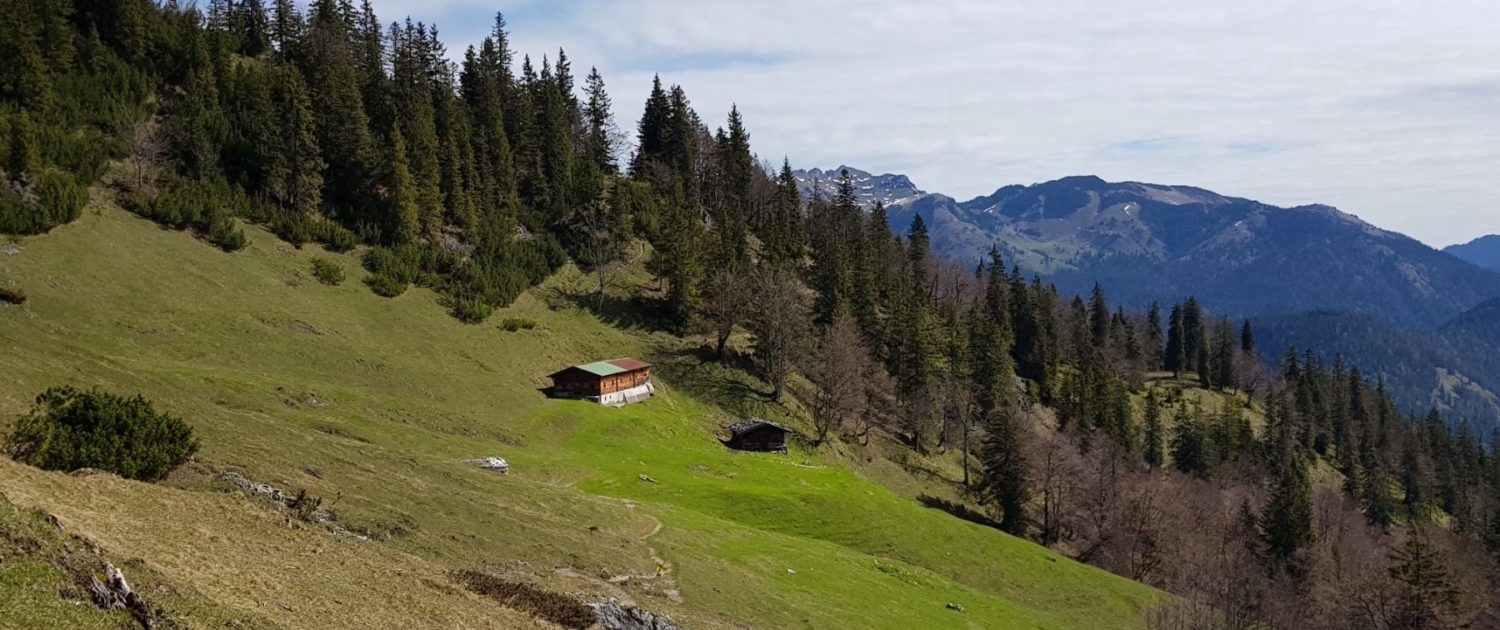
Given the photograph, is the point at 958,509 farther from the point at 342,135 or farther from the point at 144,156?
the point at 144,156

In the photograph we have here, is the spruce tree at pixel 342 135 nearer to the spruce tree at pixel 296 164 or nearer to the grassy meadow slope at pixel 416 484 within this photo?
the spruce tree at pixel 296 164

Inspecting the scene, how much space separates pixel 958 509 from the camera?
7544cm

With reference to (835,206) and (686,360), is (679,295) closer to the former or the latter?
(686,360)

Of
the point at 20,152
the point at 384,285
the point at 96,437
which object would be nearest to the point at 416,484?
the point at 96,437

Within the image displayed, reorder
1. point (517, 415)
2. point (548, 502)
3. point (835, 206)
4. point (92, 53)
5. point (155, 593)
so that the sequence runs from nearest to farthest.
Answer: point (155, 593)
point (548, 502)
point (517, 415)
point (92, 53)
point (835, 206)

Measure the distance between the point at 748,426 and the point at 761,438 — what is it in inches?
Answer: 68.3

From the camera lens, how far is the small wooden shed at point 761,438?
7412 centimetres

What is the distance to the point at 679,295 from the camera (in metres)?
94.6

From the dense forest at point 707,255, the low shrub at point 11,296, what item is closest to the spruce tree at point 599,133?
the dense forest at point 707,255

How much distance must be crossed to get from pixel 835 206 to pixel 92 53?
344 ft

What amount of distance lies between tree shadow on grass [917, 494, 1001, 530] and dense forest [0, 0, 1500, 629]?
2.21ft

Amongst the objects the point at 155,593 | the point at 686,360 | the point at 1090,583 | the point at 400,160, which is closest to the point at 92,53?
the point at 400,160

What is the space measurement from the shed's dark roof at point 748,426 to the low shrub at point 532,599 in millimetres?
52063

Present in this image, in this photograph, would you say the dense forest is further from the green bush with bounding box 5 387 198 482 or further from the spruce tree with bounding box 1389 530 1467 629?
the green bush with bounding box 5 387 198 482
